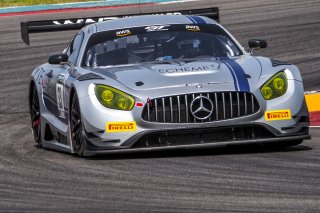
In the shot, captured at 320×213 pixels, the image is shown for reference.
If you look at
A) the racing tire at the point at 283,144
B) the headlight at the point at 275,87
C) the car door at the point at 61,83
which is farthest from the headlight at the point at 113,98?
the racing tire at the point at 283,144

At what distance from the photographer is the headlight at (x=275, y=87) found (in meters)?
10.2

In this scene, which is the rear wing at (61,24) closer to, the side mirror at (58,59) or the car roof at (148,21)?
the car roof at (148,21)

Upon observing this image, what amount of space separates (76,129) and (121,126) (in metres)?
0.68

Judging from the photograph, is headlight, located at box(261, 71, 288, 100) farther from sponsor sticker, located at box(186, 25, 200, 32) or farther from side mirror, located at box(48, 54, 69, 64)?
side mirror, located at box(48, 54, 69, 64)

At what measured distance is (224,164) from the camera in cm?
942

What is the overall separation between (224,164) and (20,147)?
10.2ft

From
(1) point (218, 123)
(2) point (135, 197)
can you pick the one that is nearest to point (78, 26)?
(1) point (218, 123)

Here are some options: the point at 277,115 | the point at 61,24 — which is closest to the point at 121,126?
the point at 277,115

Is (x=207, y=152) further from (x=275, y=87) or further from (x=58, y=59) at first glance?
(x=58, y=59)

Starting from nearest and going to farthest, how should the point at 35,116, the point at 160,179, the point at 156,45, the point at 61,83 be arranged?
the point at 160,179, the point at 61,83, the point at 156,45, the point at 35,116

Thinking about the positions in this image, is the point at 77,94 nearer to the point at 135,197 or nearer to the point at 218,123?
the point at 218,123

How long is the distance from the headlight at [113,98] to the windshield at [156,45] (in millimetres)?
1027

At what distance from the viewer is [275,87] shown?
10.3 m

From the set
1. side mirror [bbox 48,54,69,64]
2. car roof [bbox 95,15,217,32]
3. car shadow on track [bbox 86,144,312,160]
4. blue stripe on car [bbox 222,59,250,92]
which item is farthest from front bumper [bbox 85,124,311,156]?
car roof [bbox 95,15,217,32]
